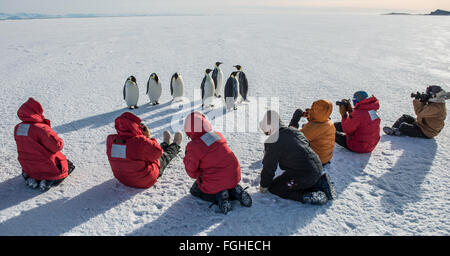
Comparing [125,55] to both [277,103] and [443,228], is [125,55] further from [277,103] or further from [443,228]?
[443,228]

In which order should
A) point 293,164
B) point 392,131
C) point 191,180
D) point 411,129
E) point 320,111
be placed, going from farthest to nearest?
point 392,131 → point 411,129 → point 191,180 → point 320,111 → point 293,164

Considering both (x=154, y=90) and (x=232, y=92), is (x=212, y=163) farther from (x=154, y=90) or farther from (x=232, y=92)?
(x=154, y=90)

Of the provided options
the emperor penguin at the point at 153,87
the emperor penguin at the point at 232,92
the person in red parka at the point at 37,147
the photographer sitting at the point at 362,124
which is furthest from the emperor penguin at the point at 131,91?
the photographer sitting at the point at 362,124

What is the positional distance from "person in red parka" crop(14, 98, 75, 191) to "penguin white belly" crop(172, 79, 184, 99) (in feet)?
10.8

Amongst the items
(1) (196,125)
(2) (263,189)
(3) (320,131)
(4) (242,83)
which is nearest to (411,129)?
(3) (320,131)

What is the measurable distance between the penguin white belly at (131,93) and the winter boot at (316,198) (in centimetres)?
401

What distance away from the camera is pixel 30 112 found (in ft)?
9.14

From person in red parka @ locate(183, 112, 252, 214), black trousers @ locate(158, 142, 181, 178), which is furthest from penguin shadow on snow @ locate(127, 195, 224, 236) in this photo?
black trousers @ locate(158, 142, 181, 178)

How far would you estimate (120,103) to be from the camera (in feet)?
19.9

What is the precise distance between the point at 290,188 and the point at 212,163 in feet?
2.64

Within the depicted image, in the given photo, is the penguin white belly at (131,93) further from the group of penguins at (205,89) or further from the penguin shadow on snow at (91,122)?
the penguin shadow on snow at (91,122)

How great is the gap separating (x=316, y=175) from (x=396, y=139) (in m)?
2.29

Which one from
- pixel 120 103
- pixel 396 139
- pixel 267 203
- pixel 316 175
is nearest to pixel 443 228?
pixel 316 175

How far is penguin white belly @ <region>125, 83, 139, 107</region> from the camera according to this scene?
18.3 feet
